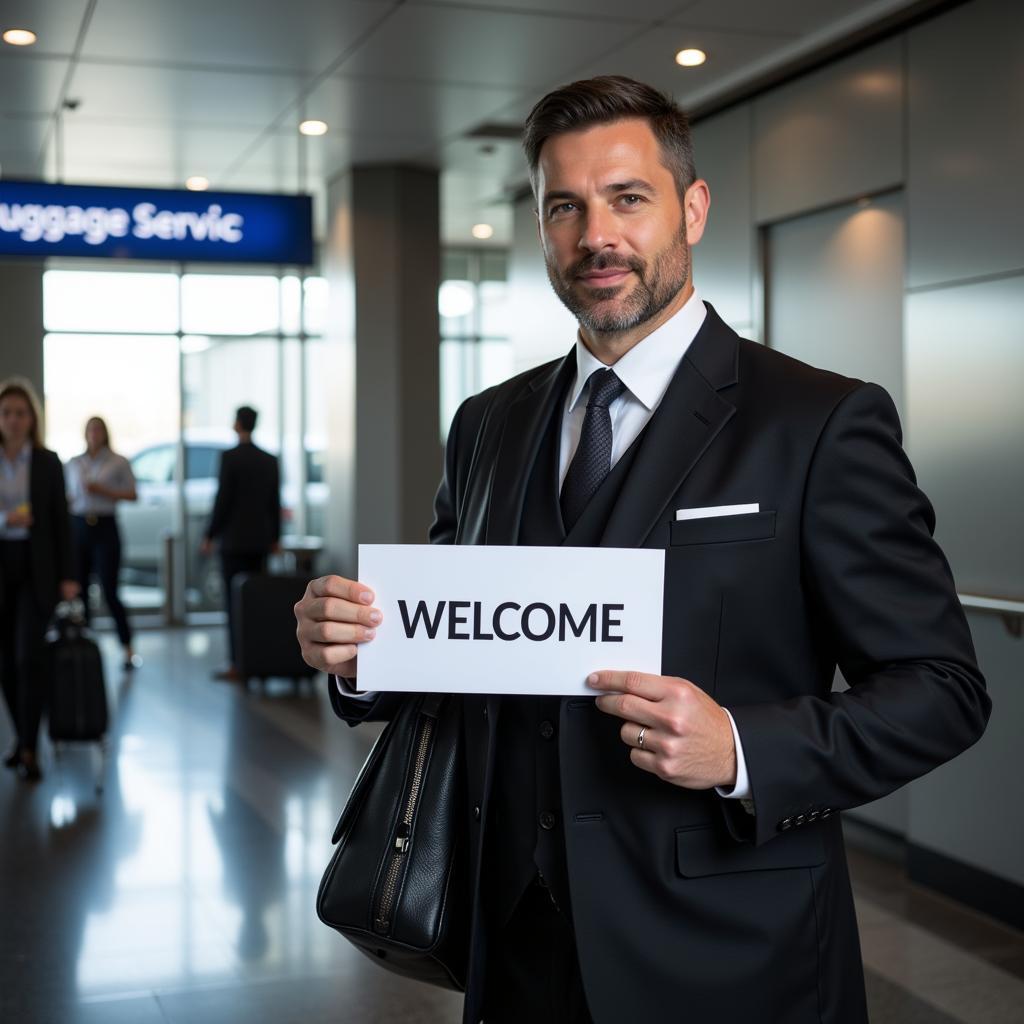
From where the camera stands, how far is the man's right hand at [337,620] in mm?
1549

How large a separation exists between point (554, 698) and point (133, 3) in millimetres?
4750

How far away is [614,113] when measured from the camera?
1634 millimetres

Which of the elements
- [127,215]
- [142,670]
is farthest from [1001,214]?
[142,670]

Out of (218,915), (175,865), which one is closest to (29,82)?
(175,865)

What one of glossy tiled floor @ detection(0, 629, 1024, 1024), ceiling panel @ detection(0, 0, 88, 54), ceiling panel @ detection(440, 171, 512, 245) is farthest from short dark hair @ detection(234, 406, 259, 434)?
ceiling panel @ detection(0, 0, 88, 54)

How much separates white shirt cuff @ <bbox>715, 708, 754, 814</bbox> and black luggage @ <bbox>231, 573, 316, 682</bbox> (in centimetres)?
740

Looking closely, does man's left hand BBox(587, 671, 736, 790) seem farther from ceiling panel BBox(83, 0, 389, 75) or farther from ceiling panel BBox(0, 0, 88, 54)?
ceiling panel BBox(0, 0, 88, 54)

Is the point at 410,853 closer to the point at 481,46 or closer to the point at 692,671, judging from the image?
the point at 692,671

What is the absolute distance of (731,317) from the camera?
6328 mm

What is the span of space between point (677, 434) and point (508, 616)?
1.01ft

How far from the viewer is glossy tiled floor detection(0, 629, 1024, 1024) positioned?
3.76m

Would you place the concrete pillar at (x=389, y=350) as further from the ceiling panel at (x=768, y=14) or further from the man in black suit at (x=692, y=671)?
the man in black suit at (x=692, y=671)

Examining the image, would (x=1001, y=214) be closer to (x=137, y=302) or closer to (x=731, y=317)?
(x=731, y=317)

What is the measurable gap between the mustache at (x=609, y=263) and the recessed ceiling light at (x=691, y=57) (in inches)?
185
